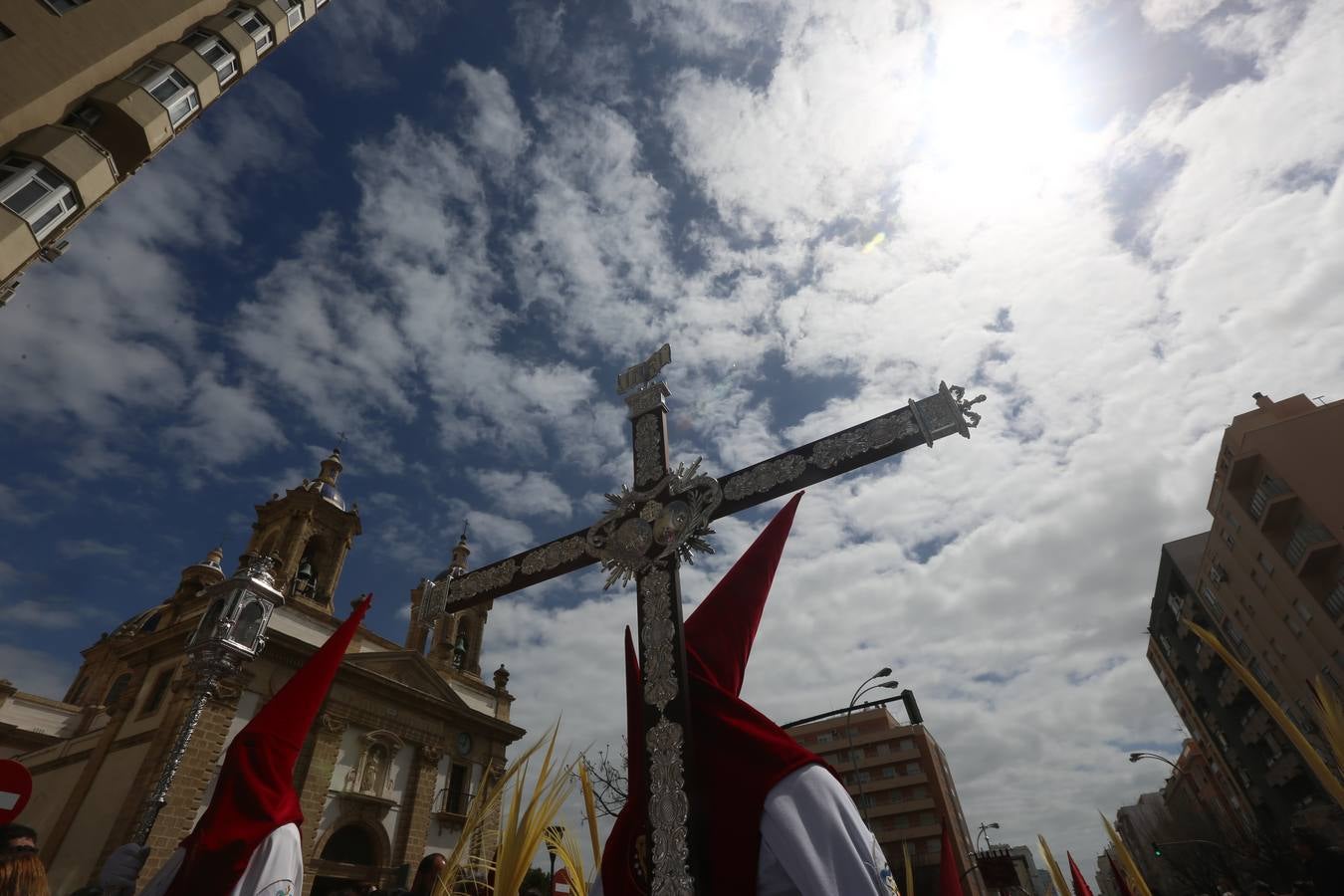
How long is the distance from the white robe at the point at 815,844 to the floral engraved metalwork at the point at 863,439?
2349 millimetres

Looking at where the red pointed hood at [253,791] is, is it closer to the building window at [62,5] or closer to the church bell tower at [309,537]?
the building window at [62,5]

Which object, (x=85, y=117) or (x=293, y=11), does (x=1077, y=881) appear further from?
(x=293, y=11)

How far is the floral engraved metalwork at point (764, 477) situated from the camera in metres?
4.61

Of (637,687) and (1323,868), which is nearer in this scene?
(637,687)

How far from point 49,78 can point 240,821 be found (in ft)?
43.0

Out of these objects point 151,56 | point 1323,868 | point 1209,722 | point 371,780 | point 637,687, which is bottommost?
point 1323,868

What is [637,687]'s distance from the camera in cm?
394

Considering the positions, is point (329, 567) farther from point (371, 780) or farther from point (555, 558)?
point (555, 558)

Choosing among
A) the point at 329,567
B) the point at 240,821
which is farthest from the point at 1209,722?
the point at 240,821

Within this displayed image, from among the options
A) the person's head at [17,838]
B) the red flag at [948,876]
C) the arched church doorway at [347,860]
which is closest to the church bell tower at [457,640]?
the arched church doorway at [347,860]

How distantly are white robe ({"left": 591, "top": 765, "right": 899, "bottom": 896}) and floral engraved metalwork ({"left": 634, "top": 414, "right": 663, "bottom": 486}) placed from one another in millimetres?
2886

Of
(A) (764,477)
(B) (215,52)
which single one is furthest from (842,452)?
(B) (215,52)

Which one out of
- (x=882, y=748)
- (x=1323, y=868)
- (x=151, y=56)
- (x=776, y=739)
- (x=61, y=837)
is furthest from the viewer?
(x=882, y=748)

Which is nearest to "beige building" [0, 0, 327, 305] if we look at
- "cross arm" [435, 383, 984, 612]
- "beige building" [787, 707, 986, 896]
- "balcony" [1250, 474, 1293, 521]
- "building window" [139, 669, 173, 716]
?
"building window" [139, 669, 173, 716]
